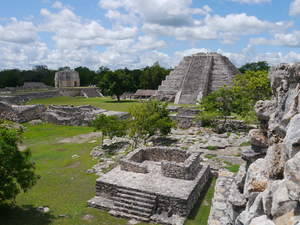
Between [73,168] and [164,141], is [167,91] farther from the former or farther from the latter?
[73,168]

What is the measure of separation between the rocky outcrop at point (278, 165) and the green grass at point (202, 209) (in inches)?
149

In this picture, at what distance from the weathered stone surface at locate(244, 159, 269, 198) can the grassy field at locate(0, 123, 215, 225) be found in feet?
15.8

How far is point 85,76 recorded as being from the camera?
77.1 meters

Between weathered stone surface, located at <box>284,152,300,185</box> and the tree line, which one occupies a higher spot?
the tree line

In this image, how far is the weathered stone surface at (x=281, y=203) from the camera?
262 centimetres

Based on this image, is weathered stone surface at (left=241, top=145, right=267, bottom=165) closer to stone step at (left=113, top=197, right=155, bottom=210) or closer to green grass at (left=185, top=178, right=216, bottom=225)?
green grass at (left=185, top=178, right=216, bottom=225)

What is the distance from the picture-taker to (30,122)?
84.6ft

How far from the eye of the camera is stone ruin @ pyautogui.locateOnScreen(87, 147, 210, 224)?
866 centimetres

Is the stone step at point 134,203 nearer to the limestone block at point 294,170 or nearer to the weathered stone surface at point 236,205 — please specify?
the weathered stone surface at point 236,205

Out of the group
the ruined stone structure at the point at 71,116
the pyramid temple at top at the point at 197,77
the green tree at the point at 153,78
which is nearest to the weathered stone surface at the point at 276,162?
the ruined stone structure at the point at 71,116

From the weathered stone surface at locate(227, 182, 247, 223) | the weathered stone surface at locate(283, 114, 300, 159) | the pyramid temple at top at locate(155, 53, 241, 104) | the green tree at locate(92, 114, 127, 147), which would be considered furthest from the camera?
the pyramid temple at top at locate(155, 53, 241, 104)

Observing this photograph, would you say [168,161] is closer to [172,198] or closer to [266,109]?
[172,198]

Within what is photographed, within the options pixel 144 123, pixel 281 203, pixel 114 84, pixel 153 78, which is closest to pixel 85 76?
pixel 153 78

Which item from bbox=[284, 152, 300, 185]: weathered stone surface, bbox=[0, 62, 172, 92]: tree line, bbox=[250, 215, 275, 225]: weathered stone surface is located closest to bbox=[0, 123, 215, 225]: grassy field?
bbox=[250, 215, 275, 225]: weathered stone surface
